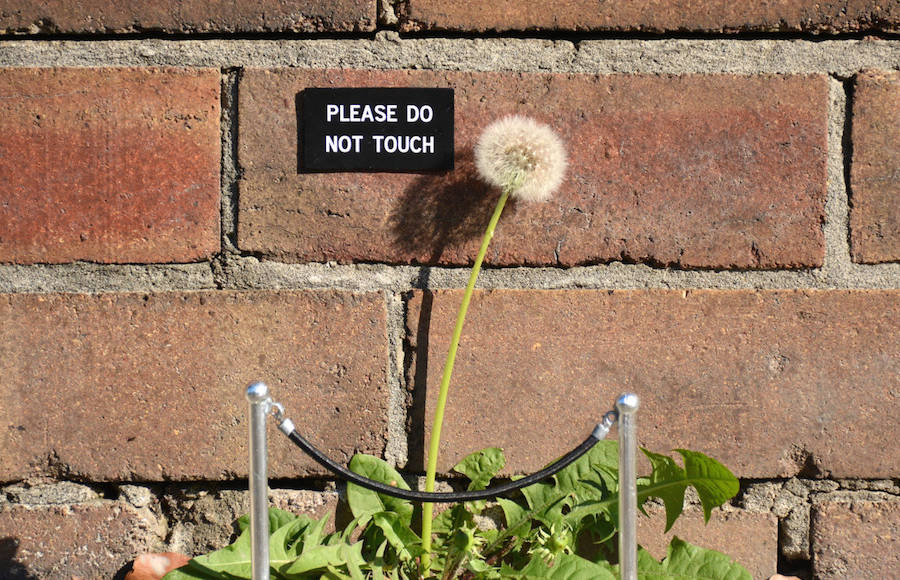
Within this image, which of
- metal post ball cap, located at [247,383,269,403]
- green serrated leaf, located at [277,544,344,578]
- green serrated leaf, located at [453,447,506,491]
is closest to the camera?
metal post ball cap, located at [247,383,269,403]

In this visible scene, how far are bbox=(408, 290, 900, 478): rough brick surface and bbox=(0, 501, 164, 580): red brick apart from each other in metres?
0.33

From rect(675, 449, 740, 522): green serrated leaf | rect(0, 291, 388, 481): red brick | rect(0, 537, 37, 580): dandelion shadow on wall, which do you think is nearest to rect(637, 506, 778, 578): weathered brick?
rect(675, 449, 740, 522): green serrated leaf

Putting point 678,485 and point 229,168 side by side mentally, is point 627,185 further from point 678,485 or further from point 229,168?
point 229,168

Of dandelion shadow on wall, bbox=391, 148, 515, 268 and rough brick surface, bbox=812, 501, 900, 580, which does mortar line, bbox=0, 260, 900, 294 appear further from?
rough brick surface, bbox=812, 501, 900, 580

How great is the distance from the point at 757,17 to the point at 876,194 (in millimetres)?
234

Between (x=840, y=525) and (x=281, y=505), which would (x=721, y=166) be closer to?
(x=840, y=525)

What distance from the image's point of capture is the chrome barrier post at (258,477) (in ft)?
1.87

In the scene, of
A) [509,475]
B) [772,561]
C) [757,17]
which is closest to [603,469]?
[509,475]

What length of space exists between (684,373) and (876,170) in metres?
0.31

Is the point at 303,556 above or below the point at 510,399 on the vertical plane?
below

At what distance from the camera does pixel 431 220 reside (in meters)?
0.84

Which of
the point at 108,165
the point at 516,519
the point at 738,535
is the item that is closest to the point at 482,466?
the point at 516,519

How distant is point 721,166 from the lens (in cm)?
84

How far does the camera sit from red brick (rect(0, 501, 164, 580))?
32.7 inches
